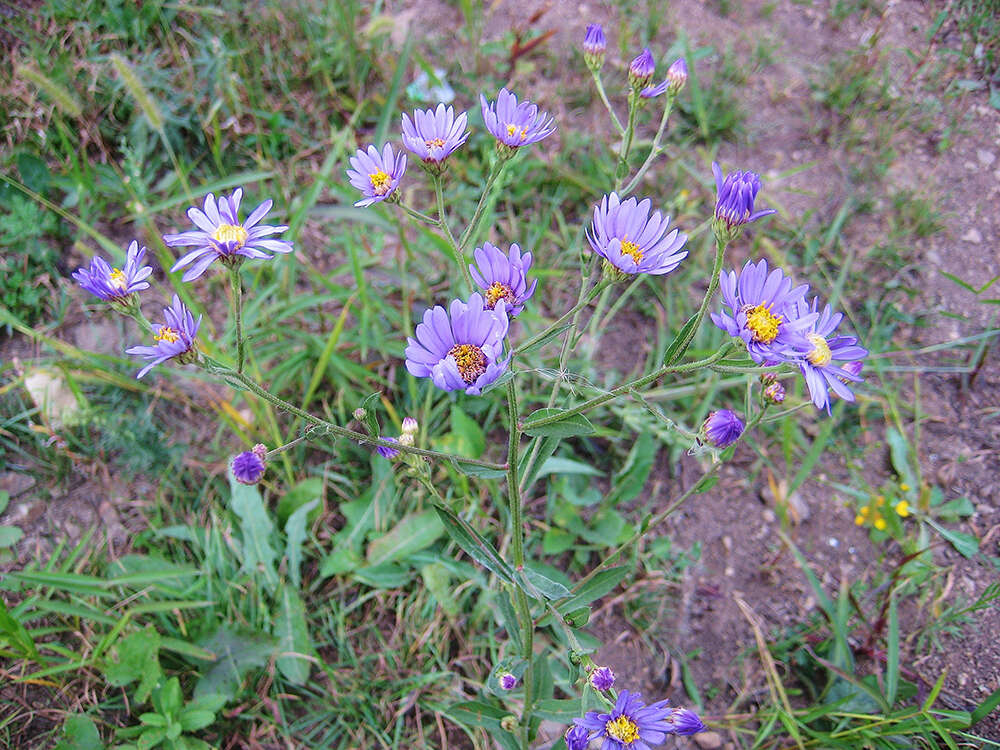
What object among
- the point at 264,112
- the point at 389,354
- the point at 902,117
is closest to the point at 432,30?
the point at 264,112

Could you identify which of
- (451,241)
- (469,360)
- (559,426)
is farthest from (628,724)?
(451,241)

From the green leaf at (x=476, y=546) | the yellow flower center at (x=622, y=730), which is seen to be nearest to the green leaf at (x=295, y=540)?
the green leaf at (x=476, y=546)

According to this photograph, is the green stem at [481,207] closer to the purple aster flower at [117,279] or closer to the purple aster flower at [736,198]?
the purple aster flower at [736,198]

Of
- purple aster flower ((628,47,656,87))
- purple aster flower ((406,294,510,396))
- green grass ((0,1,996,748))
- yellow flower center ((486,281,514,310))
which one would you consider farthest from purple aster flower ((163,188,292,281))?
purple aster flower ((628,47,656,87))

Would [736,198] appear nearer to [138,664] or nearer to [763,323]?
[763,323]

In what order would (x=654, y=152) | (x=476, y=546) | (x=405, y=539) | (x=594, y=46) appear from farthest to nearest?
1. (x=405, y=539)
2. (x=594, y=46)
3. (x=654, y=152)
4. (x=476, y=546)

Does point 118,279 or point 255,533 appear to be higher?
point 118,279

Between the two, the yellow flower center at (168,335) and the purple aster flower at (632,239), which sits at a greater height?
the purple aster flower at (632,239)
